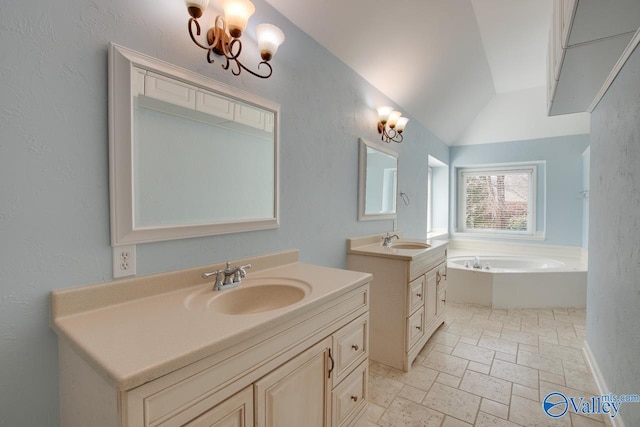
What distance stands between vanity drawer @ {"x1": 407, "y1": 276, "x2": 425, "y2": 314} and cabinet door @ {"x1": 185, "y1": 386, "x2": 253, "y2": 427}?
4.77ft

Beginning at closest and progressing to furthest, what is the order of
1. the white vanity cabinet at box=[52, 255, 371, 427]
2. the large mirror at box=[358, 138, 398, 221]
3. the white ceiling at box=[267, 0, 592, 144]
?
the white vanity cabinet at box=[52, 255, 371, 427] → the white ceiling at box=[267, 0, 592, 144] → the large mirror at box=[358, 138, 398, 221]

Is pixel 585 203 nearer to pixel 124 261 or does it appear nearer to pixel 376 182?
pixel 376 182

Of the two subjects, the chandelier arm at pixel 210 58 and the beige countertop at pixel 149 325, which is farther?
the chandelier arm at pixel 210 58

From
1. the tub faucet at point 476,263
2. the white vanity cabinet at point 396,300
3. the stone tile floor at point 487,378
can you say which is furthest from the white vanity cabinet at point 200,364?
the tub faucet at point 476,263

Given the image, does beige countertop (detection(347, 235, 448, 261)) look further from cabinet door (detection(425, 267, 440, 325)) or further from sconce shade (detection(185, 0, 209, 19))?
sconce shade (detection(185, 0, 209, 19))

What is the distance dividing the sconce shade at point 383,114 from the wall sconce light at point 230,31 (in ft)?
4.41

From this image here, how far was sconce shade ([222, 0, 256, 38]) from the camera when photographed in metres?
1.17

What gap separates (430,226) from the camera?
497 cm

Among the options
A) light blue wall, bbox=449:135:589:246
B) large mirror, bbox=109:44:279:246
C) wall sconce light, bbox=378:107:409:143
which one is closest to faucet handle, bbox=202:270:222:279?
large mirror, bbox=109:44:279:246

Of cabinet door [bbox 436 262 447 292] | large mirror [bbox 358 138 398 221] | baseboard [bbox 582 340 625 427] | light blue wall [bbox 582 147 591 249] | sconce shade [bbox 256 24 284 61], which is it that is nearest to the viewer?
sconce shade [bbox 256 24 284 61]

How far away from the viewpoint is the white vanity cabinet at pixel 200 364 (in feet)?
2.18

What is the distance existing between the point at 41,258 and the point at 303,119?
A: 1380 mm

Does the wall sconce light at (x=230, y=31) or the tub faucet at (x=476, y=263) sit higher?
the wall sconce light at (x=230, y=31)

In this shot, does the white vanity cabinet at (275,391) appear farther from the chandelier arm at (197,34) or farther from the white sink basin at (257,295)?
the chandelier arm at (197,34)
